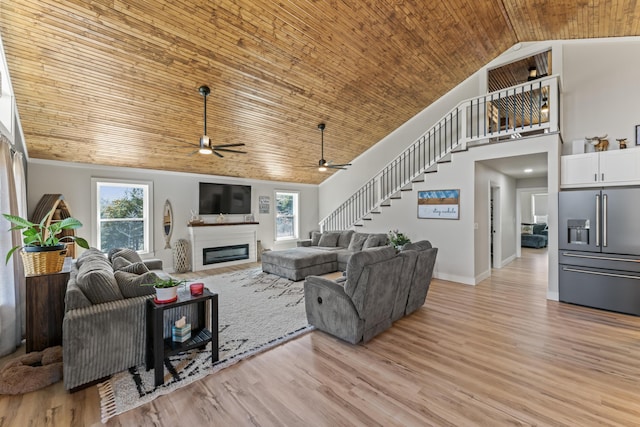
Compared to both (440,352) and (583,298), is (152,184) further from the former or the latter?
(583,298)

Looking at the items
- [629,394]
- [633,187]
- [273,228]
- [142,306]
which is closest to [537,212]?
[633,187]

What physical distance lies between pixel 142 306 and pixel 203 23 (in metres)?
3.31

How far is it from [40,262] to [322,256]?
14.4 ft

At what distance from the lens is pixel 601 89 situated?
15.7ft


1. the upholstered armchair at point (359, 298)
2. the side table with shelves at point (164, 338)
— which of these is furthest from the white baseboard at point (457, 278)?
the side table with shelves at point (164, 338)

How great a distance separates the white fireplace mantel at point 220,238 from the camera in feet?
21.9

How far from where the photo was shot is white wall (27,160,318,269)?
5050mm

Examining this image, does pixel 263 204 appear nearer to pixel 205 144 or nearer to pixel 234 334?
pixel 205 144

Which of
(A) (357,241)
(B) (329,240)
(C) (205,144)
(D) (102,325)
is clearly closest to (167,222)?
(C) (205,144)

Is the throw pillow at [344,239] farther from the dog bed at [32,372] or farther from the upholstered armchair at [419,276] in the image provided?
the dog bed at [32,372]

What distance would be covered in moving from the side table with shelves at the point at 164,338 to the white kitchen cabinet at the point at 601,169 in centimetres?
549

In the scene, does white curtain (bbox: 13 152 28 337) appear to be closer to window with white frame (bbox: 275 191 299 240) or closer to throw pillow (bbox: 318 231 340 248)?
throw pillow (bbox: 318 231 340 248)

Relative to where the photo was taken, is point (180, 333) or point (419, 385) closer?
point (419, 385)

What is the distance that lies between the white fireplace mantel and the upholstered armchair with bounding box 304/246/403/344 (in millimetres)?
4404
